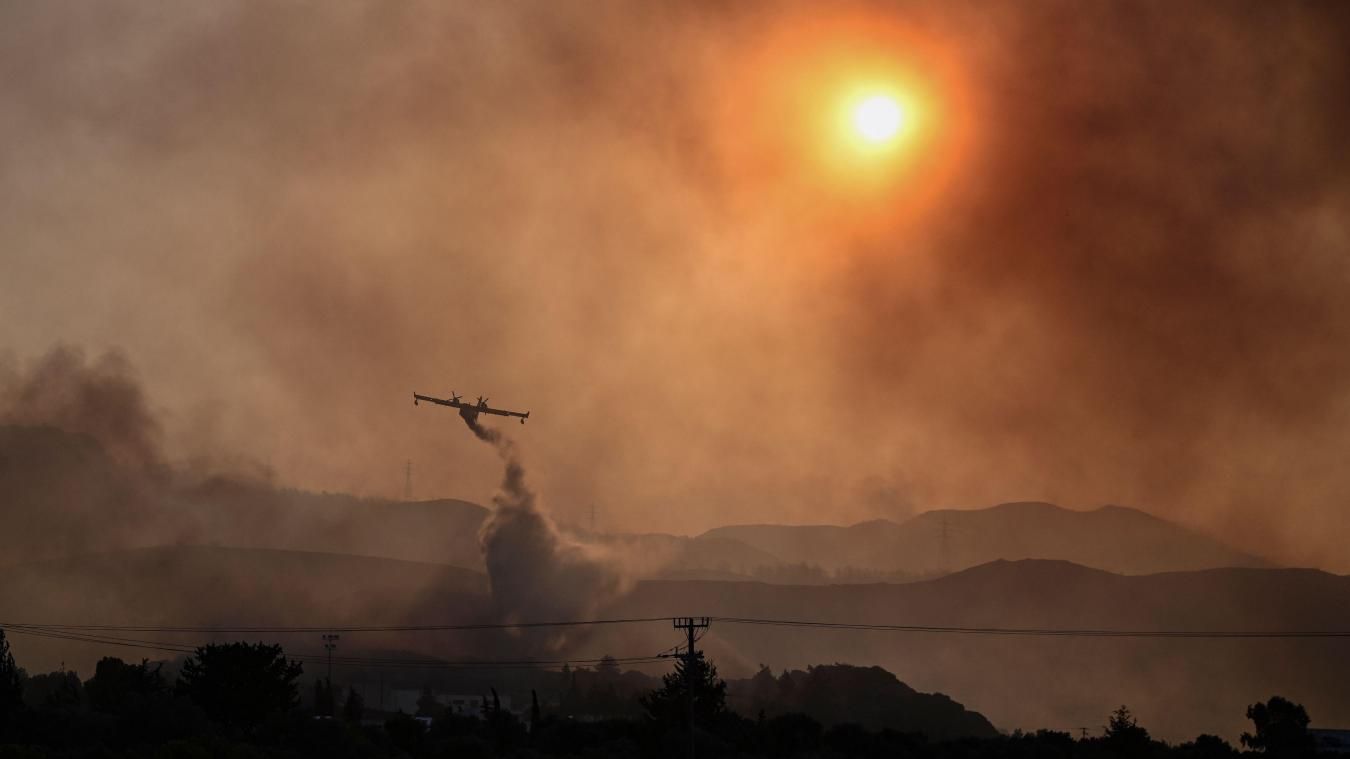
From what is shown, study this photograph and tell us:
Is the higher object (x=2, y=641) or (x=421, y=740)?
(x=2, y=641)

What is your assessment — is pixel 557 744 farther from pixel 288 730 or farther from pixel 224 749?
pixel 224 749

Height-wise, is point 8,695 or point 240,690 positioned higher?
point 240,690

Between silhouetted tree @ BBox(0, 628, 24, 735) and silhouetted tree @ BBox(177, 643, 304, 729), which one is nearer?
silhouetted tree @ BBox(0, 628, 24, 735)

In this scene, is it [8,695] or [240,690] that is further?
[240,690]

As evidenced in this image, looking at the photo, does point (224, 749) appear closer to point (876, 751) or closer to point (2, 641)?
point (2, 641)

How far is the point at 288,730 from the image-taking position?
18262 cm

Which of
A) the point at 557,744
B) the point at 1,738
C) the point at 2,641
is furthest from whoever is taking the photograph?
the point at 557,744

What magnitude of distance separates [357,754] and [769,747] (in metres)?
59.0

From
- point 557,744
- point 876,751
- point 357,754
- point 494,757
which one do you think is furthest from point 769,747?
point 357,754

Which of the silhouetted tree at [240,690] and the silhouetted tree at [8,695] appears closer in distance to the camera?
the silhouetted tree at [8,695]

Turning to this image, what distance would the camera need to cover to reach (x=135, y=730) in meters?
170

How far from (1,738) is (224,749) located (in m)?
34.2

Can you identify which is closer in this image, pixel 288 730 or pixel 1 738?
pixel 1 738

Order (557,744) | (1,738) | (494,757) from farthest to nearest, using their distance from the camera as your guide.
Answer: (557,744) → (494,757) → (1,738)
